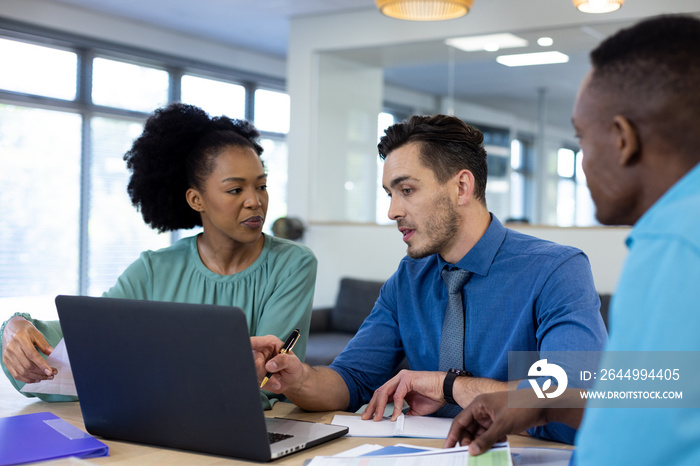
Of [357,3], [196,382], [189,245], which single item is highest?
[357,3]

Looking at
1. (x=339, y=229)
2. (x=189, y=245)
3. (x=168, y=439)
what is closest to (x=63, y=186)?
(x=339, y=229)

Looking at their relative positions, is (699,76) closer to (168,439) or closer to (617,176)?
(617,176)

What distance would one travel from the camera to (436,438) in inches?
51.8

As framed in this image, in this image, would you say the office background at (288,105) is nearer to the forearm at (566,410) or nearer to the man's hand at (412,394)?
the man's hand at (412,394)

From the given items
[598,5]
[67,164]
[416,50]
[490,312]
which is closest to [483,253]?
[490,312]

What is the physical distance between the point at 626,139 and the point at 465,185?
99cm

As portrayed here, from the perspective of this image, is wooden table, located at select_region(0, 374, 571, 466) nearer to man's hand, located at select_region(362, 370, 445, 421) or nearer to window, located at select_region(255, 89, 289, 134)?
man's hand, located at select_region(362, 370, 445, 421)

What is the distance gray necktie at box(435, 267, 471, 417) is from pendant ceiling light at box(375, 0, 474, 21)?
2.31m

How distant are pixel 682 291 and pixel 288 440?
2.63 feet

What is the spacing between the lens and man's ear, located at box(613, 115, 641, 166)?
0.79 meters

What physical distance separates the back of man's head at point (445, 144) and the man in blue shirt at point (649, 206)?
88 centimetres

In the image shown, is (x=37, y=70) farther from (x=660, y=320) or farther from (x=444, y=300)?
(x=660, y=320)

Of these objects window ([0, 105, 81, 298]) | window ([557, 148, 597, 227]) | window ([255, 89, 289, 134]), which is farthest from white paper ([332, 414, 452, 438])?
window ([255, 89, 289, 134])

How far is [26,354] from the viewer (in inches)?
61.9
